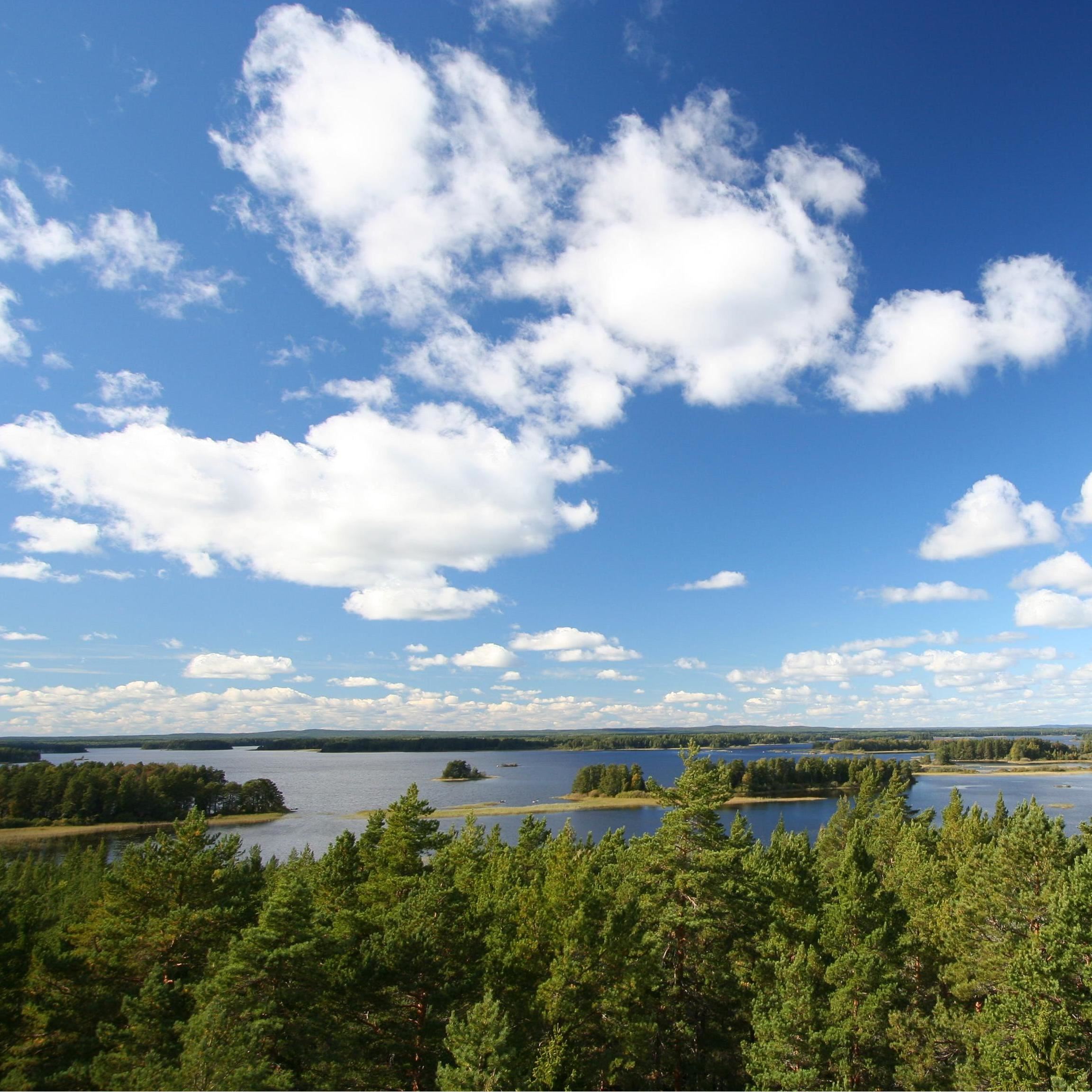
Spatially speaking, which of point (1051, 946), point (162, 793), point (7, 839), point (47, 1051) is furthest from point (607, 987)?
point (162, 793)

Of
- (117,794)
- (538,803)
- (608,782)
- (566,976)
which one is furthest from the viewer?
(608,782)

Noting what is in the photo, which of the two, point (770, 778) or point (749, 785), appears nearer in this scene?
point (749, 785)

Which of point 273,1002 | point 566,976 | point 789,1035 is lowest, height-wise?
point 789,1035

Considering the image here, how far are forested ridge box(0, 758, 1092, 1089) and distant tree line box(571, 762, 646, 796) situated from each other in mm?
124947

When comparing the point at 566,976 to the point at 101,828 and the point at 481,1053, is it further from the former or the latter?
the point at 101,828

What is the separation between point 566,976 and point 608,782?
136417mm

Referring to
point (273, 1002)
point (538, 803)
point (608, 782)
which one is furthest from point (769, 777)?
point (273, 1002)

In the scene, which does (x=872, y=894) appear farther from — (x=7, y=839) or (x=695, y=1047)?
(x=7, y=839)

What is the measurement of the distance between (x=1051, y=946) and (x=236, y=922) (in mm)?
28687

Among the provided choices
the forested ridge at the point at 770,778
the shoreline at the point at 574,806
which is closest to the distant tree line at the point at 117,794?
the shoreline at the point at 574,806

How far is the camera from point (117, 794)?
390 ft

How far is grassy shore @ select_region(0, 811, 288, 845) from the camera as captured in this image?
99.8m

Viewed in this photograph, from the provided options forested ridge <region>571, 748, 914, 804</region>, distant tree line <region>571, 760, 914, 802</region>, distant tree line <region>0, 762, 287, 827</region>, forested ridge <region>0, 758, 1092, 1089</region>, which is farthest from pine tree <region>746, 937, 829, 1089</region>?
forested ridge <region>571, 748, 914, 804</region>

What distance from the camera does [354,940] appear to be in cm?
2227
